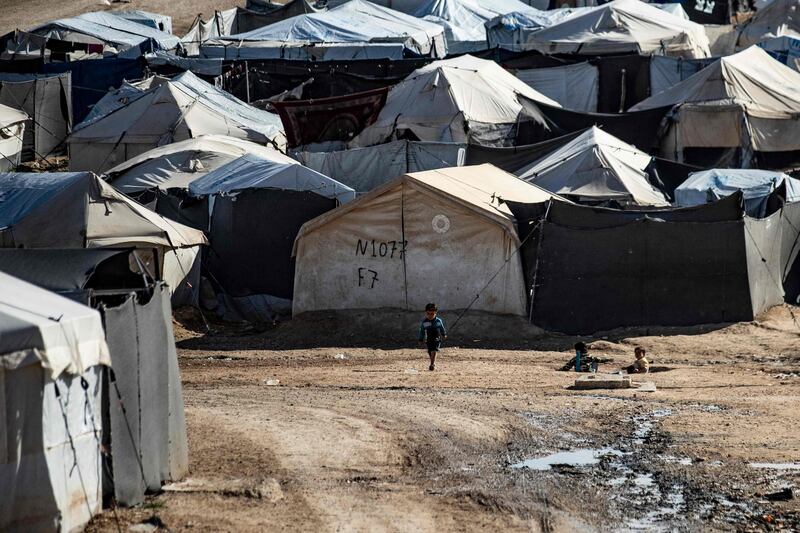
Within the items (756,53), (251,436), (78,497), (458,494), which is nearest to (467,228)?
(251,436)

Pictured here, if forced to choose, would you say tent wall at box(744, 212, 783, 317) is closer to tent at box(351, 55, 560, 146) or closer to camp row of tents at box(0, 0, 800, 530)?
camp row of tents at box(0, 0, 800, 530)

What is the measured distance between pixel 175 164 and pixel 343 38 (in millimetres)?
17133

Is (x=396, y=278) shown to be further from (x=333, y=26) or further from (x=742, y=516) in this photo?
(x=333, y=26)

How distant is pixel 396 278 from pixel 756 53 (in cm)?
1507

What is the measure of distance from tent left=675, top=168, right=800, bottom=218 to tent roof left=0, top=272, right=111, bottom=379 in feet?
52.5

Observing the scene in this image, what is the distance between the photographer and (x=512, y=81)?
33.7m

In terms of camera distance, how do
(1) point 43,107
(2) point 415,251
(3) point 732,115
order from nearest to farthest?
(2) point 415,251 → (3) point 732,115 → (1) point 43,107

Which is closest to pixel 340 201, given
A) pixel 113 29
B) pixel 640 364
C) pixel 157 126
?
pixel 640 364

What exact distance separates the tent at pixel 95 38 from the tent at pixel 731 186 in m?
21.6

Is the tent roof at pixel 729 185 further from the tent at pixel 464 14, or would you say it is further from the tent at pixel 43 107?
the tent at pixel 464 14

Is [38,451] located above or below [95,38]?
below

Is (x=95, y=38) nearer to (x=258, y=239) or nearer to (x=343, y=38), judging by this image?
(x=343, y=38)

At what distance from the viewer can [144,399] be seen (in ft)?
35.3

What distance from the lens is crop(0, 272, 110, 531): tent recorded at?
29.3ft
